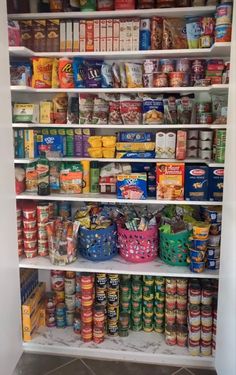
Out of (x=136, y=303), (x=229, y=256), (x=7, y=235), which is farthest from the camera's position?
(x=136, y=303)

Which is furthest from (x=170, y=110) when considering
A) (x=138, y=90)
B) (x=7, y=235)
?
(x=7, y=235)

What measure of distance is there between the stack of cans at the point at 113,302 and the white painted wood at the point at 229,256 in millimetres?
649

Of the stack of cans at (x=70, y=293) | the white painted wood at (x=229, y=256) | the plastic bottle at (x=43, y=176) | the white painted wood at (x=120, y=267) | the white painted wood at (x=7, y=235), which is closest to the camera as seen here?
the white painted wood at (x=229, y=256)

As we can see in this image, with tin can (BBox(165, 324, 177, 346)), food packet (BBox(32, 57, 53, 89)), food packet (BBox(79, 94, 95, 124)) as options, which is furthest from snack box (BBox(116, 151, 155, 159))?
tin can (BBox(165, 324, 177, 346))

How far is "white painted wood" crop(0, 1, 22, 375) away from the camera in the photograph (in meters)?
1.81

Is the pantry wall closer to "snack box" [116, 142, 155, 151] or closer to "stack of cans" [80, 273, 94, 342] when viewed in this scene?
"stack of cans" [80, 273, 94, 342]

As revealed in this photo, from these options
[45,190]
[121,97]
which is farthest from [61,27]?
[45,190]

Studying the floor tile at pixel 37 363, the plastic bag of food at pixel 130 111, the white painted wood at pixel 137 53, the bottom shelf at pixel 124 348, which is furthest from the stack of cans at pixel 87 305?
the white painted wood at pixel 137 53

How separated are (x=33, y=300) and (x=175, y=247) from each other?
37.8 inches

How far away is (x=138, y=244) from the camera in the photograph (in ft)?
7.14

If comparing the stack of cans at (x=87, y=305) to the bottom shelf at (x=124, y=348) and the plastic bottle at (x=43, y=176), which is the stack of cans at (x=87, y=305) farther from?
the plastic bottle at (x=43, y=176)

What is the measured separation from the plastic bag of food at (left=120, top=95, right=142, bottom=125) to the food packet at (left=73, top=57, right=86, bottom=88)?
266mm

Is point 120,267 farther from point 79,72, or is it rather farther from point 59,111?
point 79,72

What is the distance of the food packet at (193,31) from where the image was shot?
2.04 meters
